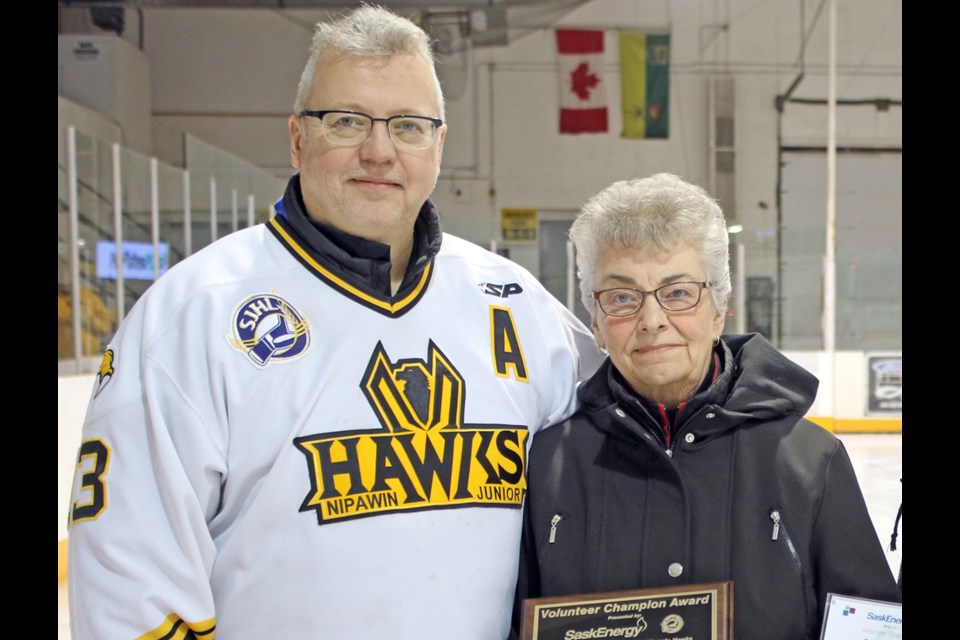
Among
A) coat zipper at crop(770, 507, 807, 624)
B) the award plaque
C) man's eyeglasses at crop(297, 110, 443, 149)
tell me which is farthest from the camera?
man's eyeglasses at crop(297, 110, 443, 149)

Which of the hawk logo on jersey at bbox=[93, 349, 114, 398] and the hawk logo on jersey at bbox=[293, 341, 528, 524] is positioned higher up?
the hawk logo on jersey at bbox=[93, 349, 114, 398]

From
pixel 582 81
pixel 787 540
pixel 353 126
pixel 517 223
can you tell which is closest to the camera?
pixel 787 540

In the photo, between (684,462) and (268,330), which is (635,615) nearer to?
(684,462)

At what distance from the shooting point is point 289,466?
1342 mm

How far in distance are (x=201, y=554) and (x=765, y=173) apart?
10920 millimetres

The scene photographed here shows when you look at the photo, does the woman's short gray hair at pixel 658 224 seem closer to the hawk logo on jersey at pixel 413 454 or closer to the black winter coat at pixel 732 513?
the black winter coat at pixel 732 513

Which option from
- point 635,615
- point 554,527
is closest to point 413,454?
point 554,527

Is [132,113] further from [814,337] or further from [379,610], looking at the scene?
[379,610]

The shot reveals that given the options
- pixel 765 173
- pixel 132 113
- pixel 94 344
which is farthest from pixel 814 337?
pixel 132 113

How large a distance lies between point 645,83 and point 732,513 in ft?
33.3

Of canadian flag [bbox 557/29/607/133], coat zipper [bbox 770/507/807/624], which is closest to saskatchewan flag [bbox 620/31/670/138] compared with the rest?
canadian flag [bbox 557/29/607/133]

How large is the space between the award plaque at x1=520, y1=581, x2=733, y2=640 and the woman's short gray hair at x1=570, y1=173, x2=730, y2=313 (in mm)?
456

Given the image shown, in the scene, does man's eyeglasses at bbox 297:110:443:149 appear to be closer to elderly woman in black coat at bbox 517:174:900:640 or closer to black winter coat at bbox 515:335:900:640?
elderly woman in black coat at bbox 517:174:900:640

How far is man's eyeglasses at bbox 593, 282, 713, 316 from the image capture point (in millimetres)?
1427
